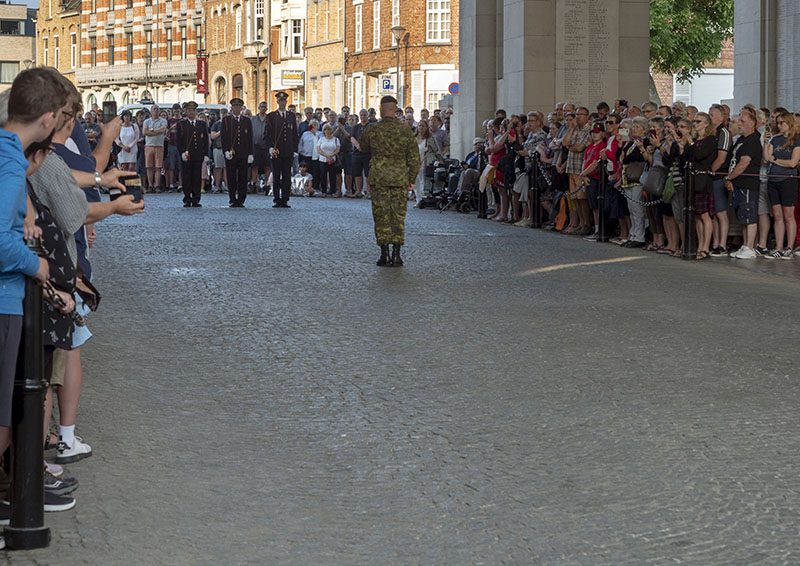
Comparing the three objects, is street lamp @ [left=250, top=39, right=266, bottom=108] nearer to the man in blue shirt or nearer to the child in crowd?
the child in crowd

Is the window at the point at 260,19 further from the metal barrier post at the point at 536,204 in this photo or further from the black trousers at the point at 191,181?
the metal barrier post at the point at 536,204

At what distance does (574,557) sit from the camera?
499 centimetres

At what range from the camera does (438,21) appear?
211ft

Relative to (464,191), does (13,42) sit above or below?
above

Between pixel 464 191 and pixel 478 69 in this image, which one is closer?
pixel 464 191

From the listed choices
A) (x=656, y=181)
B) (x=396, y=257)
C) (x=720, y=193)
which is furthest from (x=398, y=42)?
(x=396, y=257)

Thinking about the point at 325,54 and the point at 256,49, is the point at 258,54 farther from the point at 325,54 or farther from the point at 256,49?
the point at 325,54

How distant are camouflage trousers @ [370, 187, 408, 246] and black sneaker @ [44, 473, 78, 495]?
32.4 ft

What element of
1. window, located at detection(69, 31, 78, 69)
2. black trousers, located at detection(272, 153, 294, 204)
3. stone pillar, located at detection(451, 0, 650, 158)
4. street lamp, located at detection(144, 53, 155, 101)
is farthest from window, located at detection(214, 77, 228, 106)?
black trousers, located at detection(272, 153, 294, 204)

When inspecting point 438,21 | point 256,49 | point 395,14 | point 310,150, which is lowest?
point 310,150

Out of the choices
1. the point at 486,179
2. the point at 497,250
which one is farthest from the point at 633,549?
the point at 486,179

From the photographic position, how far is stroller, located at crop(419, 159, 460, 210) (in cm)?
2873

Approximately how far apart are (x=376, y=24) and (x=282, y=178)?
41276 millimetres

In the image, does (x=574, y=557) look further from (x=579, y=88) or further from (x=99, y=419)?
(x=579, y=88)
